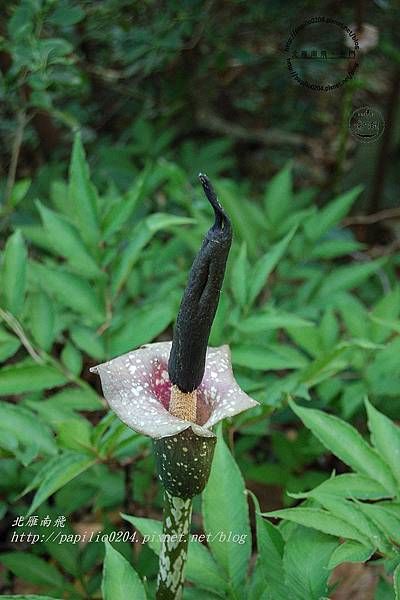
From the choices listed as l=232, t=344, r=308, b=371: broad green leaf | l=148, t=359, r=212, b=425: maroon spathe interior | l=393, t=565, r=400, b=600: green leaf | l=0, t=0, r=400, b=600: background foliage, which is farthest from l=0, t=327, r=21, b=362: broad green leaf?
l=393, t=565, r=400, b=600: green leaf

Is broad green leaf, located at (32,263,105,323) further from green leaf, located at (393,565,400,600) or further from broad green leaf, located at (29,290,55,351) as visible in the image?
green leaf, located at (393,565,400,600)

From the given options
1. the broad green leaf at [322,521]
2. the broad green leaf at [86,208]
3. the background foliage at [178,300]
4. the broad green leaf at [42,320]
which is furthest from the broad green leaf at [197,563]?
the broad green leaf at [86,208]

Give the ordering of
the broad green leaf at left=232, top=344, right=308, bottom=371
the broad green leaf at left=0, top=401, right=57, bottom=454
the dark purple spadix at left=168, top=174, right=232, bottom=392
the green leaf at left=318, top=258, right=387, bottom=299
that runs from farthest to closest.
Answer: the green leaf at left=318, top=258, right=387, bottom=299, the broad green leaf at left=232, top=344, right=308, bottom=371, the broad green leaf at left=0, top=401, right=57, bottom=454, the dark purple spadix at left=168, top=174, right=232, bottom=392

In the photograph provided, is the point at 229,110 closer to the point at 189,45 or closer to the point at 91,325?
the point at 189,45

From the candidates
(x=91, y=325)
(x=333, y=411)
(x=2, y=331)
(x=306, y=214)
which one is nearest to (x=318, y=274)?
(x=306, y=214)

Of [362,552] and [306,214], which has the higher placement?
[362,552]

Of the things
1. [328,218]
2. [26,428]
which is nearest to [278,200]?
[328,218]

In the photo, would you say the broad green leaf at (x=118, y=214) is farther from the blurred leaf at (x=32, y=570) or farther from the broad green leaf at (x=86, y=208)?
the blurred leaf at (x=32, y=570)
